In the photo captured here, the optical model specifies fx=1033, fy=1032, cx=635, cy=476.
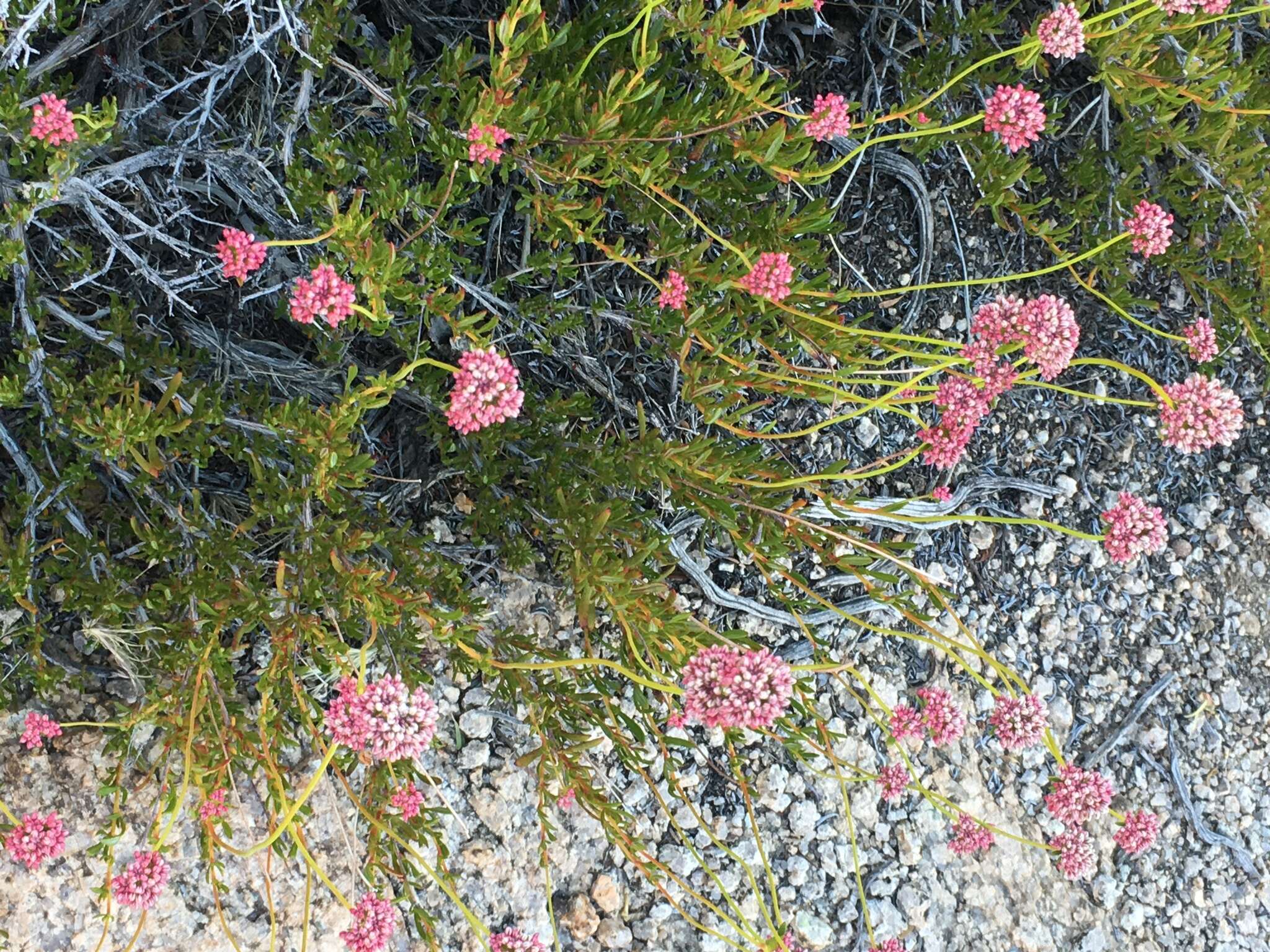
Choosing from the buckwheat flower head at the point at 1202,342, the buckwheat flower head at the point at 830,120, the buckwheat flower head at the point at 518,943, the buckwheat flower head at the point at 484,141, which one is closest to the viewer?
the buckwheat flower head at the point at 484,141

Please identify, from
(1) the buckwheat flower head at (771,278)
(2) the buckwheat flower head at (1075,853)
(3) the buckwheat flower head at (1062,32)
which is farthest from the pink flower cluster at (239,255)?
(2) the buckwheat flower head at (1075,853)

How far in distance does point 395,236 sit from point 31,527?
2.97 ft

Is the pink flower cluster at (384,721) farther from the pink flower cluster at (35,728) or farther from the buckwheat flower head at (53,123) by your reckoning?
the buckwheat flower head at (53,123)

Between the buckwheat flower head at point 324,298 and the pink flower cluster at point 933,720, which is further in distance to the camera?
the pink flower cluster at point 933,720

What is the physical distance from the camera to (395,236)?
2172 millimetres

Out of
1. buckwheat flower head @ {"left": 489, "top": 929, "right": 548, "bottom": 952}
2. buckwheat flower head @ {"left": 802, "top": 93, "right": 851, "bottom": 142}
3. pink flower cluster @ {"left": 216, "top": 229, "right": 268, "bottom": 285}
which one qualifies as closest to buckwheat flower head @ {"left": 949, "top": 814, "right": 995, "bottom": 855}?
buckwheat flower head @ {"left": 489, "top": 929, "right": 548, "bottom": 952}

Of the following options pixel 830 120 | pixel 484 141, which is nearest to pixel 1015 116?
pixel 830 120

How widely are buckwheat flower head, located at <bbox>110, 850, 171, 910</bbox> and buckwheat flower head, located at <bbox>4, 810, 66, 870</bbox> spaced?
0.48 ft

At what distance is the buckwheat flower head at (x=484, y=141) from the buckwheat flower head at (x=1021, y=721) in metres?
1.44

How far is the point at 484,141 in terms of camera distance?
1.73m

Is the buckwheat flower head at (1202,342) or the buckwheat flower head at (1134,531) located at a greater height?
the buckwheat flower head at (1202,342)

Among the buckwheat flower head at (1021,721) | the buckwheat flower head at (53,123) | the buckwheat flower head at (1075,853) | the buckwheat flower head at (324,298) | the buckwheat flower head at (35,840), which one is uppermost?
the buckwheat flower head at (53,123)

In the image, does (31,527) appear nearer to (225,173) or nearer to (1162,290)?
(225,173)

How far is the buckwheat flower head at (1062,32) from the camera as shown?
1935 millimetres
